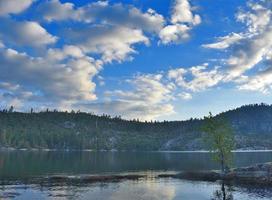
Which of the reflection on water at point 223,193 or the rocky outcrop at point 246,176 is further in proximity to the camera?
the rocky outcrop at point 246,176

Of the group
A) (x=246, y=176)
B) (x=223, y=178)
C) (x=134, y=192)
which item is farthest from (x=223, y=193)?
(x=223, y=178)

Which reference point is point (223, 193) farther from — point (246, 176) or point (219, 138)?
point (219, 138)

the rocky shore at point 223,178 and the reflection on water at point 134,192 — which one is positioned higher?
the rocky shore at point 223,178

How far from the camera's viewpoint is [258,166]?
405 feet

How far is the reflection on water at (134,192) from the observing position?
87.5 m

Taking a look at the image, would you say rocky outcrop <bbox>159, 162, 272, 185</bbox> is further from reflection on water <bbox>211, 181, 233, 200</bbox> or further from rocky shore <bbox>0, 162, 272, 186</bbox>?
reflection on water <bbox>211, 181, 233, 200</bbox>

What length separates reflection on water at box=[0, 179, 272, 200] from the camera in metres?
87.5

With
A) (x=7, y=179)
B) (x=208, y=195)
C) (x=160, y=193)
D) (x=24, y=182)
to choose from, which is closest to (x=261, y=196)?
(x=208, y=195)

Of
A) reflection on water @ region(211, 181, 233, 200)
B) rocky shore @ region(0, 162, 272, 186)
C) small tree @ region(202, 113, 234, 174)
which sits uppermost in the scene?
small tree @ region(202, 113, 234, 174)

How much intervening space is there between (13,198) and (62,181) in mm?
34038

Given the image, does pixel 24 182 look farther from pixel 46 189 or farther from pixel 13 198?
pixel 13 198

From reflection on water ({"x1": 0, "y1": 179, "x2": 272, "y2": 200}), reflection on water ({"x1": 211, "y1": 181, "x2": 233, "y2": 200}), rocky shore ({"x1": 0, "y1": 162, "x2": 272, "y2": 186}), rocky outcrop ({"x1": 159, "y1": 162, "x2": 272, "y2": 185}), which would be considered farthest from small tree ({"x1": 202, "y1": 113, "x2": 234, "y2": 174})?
reflection on water ({"x1": 211, "y1": 181, "x2": 233, "y2": 200})

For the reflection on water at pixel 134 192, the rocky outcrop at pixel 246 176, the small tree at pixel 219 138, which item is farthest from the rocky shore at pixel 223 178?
the reflection on water at pixel 134 192

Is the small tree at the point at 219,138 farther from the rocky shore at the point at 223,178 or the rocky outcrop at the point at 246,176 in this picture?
A: the rocky shore at the point at 223,178
